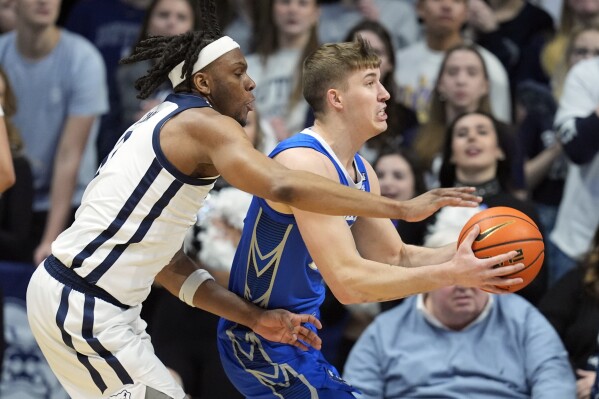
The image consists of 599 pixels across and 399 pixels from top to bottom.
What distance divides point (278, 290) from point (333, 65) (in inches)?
41.3

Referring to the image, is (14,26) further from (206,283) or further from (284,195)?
(284,195)

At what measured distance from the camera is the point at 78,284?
482 centimetres

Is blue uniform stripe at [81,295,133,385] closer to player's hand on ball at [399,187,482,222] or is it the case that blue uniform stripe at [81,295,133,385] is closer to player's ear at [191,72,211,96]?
player's ear at [191,72,211,96]

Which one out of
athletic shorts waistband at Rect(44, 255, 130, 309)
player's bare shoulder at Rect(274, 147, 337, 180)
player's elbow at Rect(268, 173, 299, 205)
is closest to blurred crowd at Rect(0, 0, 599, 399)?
player's bare shoulder at Rect(274, 147, 337, 180)

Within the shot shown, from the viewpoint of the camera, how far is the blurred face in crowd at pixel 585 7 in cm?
909

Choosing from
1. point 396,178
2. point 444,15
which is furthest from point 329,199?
point 444,15

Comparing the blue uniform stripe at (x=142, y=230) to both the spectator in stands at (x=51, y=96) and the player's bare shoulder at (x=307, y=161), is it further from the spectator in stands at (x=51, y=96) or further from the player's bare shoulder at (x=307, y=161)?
the spectator in stands at (x=51, y=96)

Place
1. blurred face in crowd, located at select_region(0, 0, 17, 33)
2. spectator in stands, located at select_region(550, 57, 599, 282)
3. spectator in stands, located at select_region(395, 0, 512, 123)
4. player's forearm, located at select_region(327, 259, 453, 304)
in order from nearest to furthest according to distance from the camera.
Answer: player's forearm, located at select_region(327, 259, 453, 304)
spectator in stands, located at select_region(550, 57, 599, 282)
spectator in stands, located at select_region(395, 0, 512, 123)
blurred face in crowd, located at select_region(0, 0, 17, 33)

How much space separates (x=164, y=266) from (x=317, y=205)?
1.05m

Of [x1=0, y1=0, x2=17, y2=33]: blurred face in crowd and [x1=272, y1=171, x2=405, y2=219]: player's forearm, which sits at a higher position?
[x1=0, y1=0, x2=17, y2=33]: blurred face in crowd

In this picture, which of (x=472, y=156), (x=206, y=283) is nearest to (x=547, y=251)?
(x=472, y=156)

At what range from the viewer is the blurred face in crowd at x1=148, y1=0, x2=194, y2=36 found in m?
8.94

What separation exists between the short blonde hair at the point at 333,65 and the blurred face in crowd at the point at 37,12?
4.17 meters

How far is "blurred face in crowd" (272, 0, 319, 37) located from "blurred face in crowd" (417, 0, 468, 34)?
91 centimetres
